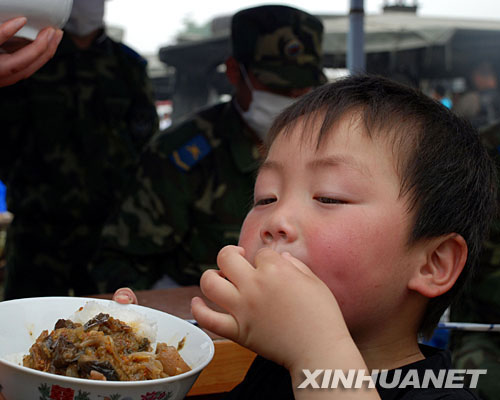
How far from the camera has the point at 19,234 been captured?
382 cm

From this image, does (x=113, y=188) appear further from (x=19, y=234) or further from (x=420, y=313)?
(x=420, y=313)

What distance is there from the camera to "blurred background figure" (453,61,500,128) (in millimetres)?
7500

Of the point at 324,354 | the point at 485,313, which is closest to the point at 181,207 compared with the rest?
the point at 485,313

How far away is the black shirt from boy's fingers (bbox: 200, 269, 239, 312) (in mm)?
445

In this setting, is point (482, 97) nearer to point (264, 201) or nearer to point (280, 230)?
point (264, 201)

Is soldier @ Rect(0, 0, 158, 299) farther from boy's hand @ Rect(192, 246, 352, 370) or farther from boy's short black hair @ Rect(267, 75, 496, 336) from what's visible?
boy's hand @ Rect(192, 246, 352, 370)

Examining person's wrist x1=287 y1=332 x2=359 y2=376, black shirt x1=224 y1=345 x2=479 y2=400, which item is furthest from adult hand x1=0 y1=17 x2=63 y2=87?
person's wrist x1=287 y1=332 x2=359 y2=376

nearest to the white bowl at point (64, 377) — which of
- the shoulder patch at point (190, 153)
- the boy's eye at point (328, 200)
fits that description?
the boy's eye at point (328, 200)

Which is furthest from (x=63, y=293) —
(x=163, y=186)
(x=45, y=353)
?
(x=45, y=353)

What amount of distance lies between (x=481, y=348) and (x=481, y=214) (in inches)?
44.4

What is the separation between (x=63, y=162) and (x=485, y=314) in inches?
105

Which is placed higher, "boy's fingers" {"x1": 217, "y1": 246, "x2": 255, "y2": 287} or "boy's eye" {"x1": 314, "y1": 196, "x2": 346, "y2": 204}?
"boy's eye" {"x1": 314, "y1": 196, "x2": 346, "y2": 204}

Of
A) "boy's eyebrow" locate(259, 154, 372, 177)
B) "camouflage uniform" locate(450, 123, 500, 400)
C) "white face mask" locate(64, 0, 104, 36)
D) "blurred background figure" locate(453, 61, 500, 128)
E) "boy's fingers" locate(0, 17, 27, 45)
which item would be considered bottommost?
"blurred background figure" locate(453, 61, 500, 128)

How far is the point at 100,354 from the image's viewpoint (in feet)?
3.35
